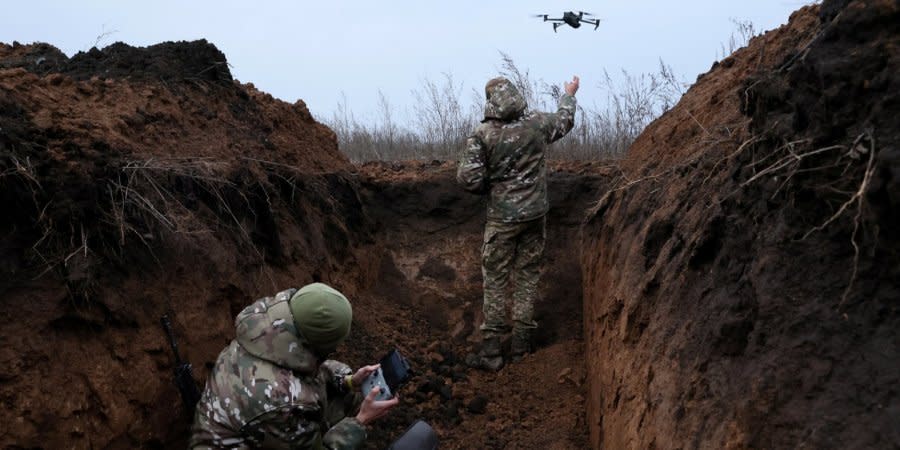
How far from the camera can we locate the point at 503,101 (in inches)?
222

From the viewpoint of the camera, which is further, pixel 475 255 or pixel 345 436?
pixel 475 255

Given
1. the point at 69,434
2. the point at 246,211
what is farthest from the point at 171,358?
the point at 246,211

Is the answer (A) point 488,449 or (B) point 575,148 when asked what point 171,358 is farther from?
(B) point 575,148

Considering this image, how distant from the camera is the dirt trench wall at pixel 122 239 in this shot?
3314 mm

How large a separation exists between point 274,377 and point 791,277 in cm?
213

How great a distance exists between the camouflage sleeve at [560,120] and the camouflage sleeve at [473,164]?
1.79 feet

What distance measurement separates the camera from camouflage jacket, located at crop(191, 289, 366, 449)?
3107 mm

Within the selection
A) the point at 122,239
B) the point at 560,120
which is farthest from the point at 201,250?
the point at 560,120

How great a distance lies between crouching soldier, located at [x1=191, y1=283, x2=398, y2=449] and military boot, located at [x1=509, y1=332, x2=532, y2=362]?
2957mm

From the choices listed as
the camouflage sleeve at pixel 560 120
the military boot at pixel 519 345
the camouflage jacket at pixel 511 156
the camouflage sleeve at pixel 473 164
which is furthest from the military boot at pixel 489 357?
the camouflage sleeve at pixel 560 120

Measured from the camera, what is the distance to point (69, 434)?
325 cm

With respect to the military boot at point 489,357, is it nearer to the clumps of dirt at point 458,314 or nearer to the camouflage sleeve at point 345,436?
the clumps of dirt at point 458,314

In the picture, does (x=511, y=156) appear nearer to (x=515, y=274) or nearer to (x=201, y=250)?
(x=515, y=274)

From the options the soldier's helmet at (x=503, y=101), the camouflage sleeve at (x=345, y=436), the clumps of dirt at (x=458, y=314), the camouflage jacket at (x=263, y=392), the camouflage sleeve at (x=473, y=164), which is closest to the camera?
the camouflage jacket at (x=263, y=392)
